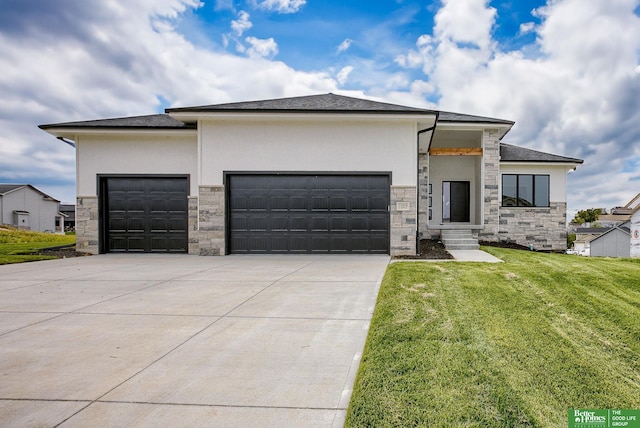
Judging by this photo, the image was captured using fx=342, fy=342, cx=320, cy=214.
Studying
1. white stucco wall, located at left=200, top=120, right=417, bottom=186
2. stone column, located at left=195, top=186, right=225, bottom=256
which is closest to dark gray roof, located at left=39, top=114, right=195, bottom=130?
white stucco wall, located at left=200, top=120, right=417, bottom=186

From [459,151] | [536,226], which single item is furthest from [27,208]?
[536,226]

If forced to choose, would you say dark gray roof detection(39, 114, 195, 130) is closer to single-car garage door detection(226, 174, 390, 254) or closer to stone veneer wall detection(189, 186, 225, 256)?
stone veneer wall detection(189, 186, 225, 256)

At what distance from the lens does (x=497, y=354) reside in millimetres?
3189

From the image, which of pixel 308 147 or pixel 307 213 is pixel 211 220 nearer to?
pixel 307 213

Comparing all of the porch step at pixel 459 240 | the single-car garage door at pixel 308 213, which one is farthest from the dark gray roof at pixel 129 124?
the porch step at pixel 459 240

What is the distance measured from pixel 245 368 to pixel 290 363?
40cm

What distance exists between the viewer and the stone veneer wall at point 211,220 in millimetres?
11172

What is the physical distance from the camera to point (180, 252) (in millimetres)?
11961

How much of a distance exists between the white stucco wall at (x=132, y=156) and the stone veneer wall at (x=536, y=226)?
43.4ft

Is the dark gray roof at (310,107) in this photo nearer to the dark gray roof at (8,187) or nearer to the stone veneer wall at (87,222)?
the stone veneer wall at (87,222)

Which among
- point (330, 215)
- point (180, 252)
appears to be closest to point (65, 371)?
point (330, 215)

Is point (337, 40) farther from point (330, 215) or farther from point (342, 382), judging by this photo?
point (342, 382)

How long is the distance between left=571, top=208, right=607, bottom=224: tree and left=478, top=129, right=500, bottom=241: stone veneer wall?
59827mm

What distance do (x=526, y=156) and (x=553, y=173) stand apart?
1.39 meters
